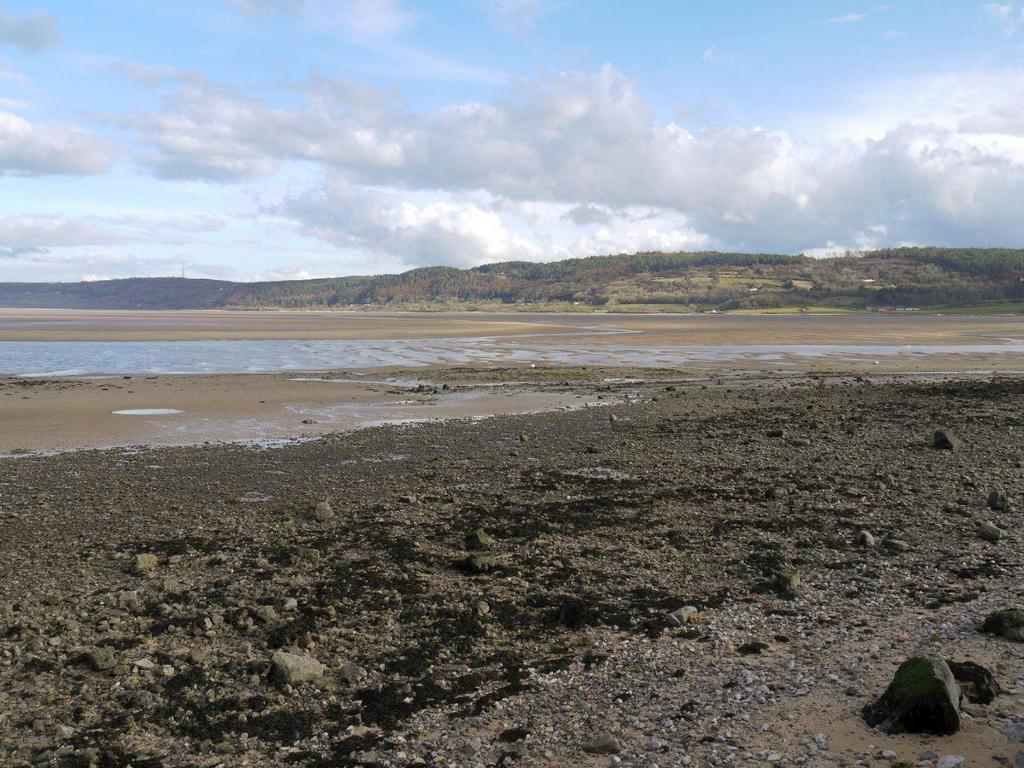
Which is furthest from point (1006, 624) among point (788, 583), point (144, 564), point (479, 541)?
point (144, 564)

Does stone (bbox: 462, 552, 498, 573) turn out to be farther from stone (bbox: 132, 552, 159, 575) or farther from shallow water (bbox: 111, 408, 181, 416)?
shallow water (bbox: 111, 408, 181, 416)

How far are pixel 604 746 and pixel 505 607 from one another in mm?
2707

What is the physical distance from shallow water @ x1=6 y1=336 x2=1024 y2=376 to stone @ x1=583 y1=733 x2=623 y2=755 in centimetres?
3328

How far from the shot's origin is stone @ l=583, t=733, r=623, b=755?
5.08 meters

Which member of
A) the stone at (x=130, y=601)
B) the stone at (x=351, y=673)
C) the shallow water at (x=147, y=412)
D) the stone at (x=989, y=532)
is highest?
the shallow water at (x=147, y=412)

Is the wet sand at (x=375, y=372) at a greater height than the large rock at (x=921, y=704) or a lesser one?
greater

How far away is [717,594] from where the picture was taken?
802 centimetres

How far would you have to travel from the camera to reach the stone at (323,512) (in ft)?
35.8

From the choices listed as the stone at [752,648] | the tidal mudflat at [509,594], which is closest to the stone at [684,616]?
the tidal mudflat at [509,594]

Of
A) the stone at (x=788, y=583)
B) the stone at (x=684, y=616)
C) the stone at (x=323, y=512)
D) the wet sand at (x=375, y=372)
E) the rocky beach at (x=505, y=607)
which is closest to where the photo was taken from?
the rocky beach at (x=505, y=607)

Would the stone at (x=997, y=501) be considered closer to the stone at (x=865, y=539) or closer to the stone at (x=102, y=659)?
the stone at (x=865, y=539)

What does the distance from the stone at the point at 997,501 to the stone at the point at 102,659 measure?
11.2 m

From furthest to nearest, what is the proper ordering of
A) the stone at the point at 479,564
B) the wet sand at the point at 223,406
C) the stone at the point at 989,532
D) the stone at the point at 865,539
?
the wet sand at the point at 223,406 < the stone at the point at 989,532 < the stone at the point at 865,539 < the stone at the point at 479,564

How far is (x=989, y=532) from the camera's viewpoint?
9672 millimetres
